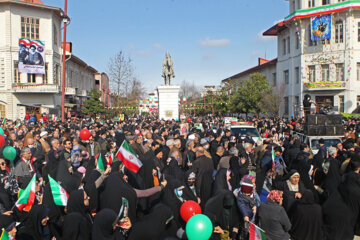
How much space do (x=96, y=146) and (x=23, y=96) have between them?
3049 cm

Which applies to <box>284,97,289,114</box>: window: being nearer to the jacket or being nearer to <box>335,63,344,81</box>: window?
<box>335,63,344,81</box>: window

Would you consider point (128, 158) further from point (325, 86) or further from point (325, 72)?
point (325, 72)

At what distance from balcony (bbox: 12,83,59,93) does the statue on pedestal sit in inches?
589

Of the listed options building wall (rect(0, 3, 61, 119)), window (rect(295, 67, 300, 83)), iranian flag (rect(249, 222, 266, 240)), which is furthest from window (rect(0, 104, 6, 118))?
iranian flag (rect(249, 222, 266, 240))

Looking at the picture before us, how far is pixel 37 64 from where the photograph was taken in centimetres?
3719

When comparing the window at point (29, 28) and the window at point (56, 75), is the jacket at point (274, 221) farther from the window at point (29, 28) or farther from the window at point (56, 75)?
the window at point (56, 75)

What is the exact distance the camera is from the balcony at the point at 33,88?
36.8m

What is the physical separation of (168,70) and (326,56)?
17.2 metres

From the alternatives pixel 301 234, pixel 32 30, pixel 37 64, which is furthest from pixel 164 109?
pixel 301 234

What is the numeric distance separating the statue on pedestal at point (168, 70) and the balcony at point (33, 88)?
49.1ft

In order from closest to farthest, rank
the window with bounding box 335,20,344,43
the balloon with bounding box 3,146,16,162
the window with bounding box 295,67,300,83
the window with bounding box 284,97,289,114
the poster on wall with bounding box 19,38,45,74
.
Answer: the balloon with bounding box 3,146,16,162
the window with bounding box 335,20,344,43
the poster on wall with bounding box 19,38,45,74
the window with bounding box 295,67,300,83
the window with bounding box 284,97,289,114

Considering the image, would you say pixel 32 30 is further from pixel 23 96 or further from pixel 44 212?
pixel 44 212

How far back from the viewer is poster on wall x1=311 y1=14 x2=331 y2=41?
3416cm

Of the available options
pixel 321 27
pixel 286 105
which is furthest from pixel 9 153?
pixel 286 105
